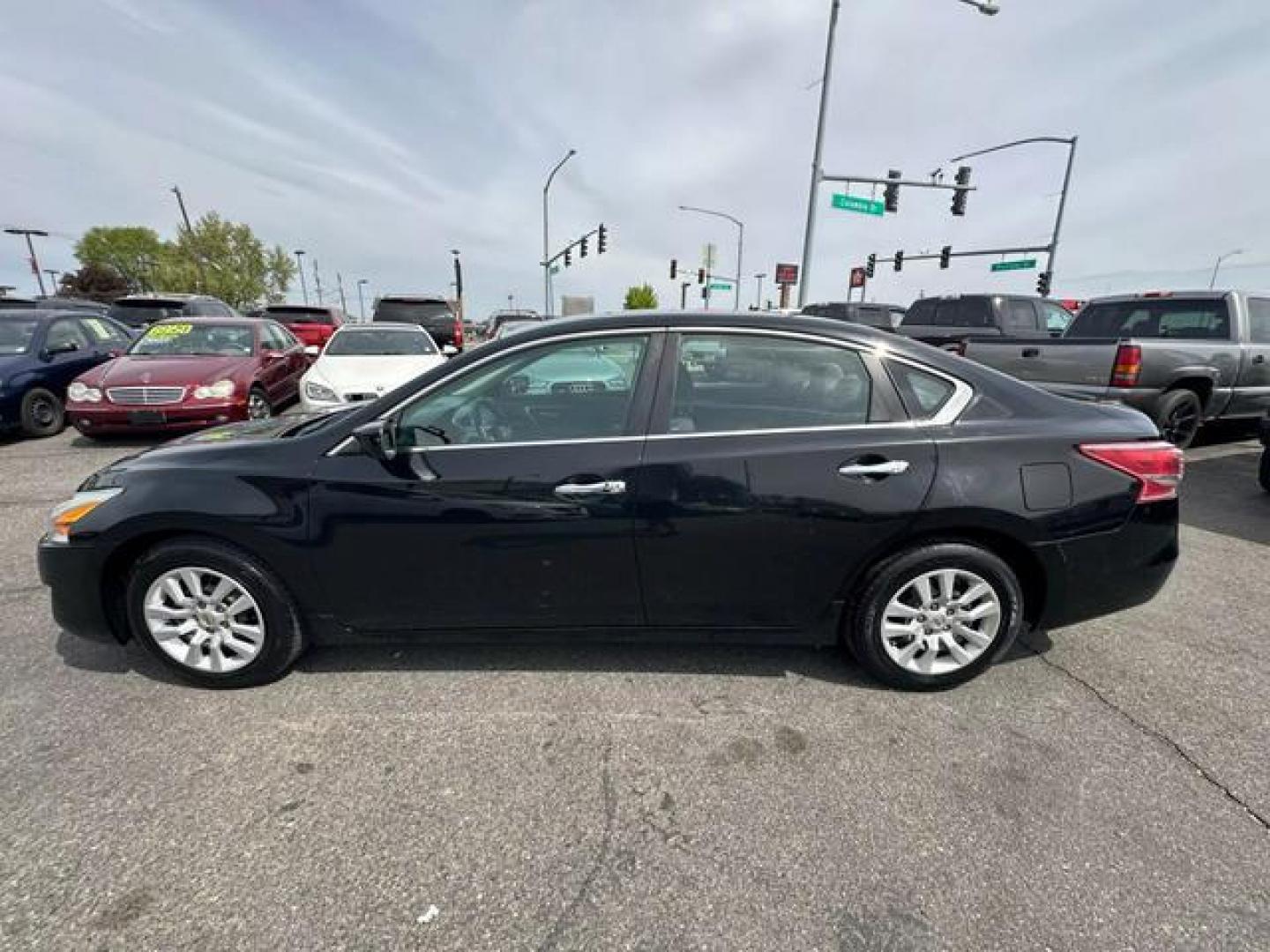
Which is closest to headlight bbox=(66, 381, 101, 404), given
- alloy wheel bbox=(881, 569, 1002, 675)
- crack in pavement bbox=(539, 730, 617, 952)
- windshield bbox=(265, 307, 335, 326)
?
crack in pavement bbox=(539, 730, 617, 952)

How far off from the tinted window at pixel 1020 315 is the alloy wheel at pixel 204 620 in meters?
11.4

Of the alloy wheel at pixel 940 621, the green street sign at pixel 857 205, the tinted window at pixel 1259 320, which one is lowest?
the alloy wheel at pixel 940 621

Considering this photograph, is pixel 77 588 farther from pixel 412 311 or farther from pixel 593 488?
pixel 412 311

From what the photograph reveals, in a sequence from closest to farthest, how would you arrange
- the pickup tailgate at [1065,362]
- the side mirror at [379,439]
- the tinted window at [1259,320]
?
the side mirror at [379,439]
the pickup tailgate at [1065,362]
the tinted window at [1259,320]

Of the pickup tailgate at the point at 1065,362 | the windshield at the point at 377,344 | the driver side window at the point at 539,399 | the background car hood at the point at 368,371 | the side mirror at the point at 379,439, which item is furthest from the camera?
the windshield at the point at 377,344

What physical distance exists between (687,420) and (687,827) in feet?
4.83

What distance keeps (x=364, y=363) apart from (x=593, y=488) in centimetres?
614

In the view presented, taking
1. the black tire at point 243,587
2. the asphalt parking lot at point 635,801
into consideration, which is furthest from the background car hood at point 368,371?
the black tire at point 243,587

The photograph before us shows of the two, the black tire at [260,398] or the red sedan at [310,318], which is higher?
the red sedan at [310,318]

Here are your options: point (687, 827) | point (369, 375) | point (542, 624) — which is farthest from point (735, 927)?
point (369, 375)

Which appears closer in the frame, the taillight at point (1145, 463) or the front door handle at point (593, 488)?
the front door handle at point (593, 488)

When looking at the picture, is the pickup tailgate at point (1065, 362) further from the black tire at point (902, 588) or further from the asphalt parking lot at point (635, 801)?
the black tire at point (902, 588)

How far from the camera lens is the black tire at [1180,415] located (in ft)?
20.6

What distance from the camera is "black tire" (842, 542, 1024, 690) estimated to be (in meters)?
2.50
